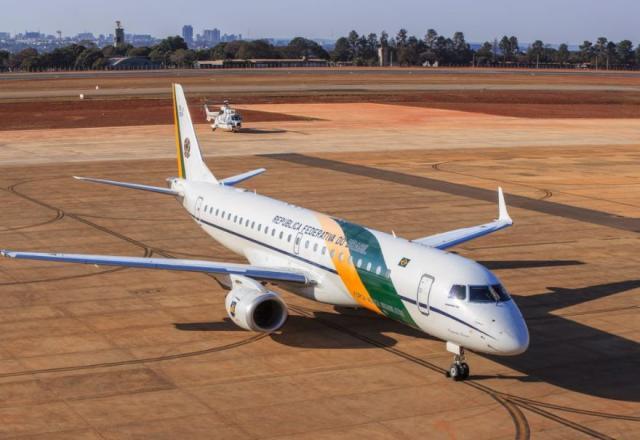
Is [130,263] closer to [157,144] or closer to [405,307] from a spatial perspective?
[405,307]

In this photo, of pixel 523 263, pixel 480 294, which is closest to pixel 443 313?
pixel 480 294

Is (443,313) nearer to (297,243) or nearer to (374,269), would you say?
(374,269)

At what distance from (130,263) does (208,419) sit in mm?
8575

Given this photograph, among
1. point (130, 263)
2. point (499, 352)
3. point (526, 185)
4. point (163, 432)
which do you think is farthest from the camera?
point (526, 185)

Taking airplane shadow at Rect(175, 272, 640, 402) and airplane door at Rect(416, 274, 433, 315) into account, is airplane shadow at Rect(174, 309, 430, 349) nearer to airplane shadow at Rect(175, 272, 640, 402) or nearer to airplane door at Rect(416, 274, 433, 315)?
airplane shadow at Rect(175, 272, 640, 402)

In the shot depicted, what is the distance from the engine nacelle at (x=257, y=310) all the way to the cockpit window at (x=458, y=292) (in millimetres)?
6051

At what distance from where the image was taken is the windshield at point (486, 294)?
2797 cm

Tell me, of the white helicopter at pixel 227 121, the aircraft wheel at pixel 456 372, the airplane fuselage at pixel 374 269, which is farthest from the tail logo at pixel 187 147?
the white helicopter at pixel 227 121

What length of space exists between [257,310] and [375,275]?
12.9 feet

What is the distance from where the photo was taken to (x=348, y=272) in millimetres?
32375

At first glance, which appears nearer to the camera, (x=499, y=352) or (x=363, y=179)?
(x=499, y=352)

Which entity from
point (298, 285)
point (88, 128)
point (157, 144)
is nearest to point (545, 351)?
point (298, 285)

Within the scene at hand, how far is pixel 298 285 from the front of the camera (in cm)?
3409

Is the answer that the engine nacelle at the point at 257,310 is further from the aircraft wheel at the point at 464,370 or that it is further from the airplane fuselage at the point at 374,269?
the aircraft wheel at the point at 464,370
